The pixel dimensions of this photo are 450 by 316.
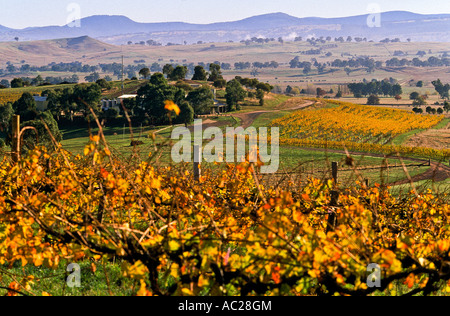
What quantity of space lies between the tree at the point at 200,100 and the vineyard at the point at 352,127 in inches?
512

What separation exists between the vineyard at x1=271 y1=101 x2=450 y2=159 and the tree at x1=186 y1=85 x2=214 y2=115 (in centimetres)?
1300

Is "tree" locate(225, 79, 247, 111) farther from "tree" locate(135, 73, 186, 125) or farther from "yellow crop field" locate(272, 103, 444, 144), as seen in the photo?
"yellow crop field" locate(272, 103, 444, 144)

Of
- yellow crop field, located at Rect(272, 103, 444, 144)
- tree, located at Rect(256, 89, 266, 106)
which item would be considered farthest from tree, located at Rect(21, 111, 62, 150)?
tree, located at Rect(256, 89, 266, 106)

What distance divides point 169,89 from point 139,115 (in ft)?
23.6

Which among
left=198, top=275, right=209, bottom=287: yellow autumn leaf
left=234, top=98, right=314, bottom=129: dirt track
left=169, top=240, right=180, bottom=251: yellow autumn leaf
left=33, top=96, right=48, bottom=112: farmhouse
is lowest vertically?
left=234, top=98, right=314, bottom=129: dirt track

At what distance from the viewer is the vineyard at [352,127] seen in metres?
54.1

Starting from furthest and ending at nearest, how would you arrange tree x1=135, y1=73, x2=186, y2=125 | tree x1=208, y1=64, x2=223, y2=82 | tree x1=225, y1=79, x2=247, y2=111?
tree x1=208, y1=64, x2=223, y2=82 < tree x1=225, y1=79, x2=247, y2=111 < tree x1=135, y1=73, x2=186, y2=125

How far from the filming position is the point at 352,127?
219 ft

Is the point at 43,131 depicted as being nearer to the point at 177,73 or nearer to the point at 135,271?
the point at 135,271

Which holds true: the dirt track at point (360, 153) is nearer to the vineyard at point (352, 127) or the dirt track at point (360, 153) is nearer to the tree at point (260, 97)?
the vineyard at point (352, 127)

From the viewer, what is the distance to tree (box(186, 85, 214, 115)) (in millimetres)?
80062

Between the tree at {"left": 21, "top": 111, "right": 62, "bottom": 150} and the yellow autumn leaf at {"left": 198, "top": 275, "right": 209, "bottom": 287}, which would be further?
Result: the tree at {"left": 21, "top": 111, "right": 62, "bottom": 150}
